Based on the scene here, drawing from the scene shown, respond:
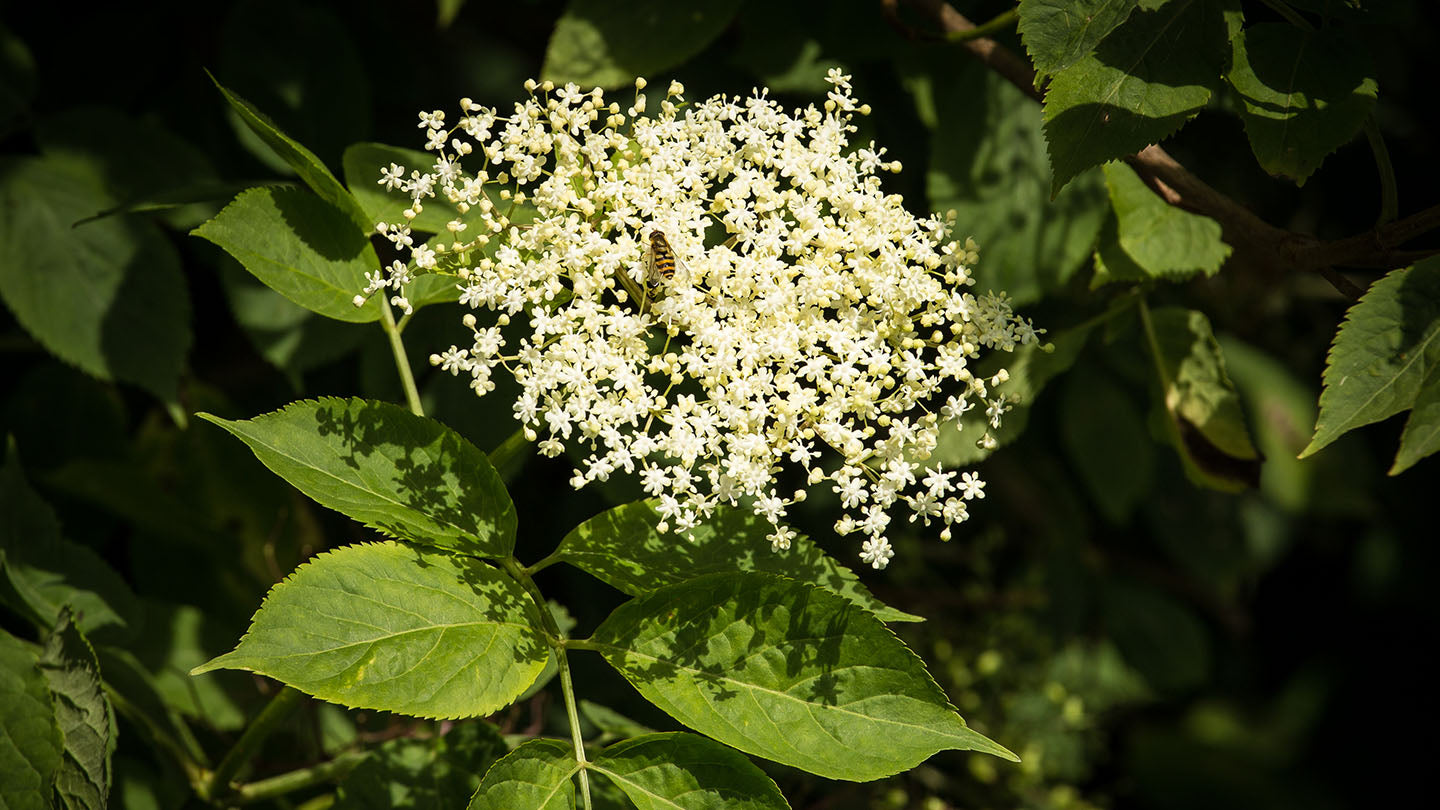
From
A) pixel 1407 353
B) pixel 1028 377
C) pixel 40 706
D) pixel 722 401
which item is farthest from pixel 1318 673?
pixel 40 706

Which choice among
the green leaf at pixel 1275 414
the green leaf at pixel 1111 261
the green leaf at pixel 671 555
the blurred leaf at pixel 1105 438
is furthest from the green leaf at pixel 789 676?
the green leaf at pixel 1275 414

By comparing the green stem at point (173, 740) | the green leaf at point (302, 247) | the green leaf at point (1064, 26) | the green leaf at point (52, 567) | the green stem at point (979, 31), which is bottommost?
the green stem at point (173, 740)

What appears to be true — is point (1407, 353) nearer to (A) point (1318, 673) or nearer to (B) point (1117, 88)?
(B) point (1117, 88)

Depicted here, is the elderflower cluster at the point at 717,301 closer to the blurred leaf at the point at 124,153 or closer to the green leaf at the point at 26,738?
the green leaf at the point at 26,738

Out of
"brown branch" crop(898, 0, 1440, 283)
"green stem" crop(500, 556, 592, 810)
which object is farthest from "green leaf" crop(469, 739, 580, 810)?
"brown branch" crop(898, 0, 1440, 283)

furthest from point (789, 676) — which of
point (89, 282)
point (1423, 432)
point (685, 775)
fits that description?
point (89, 282)
